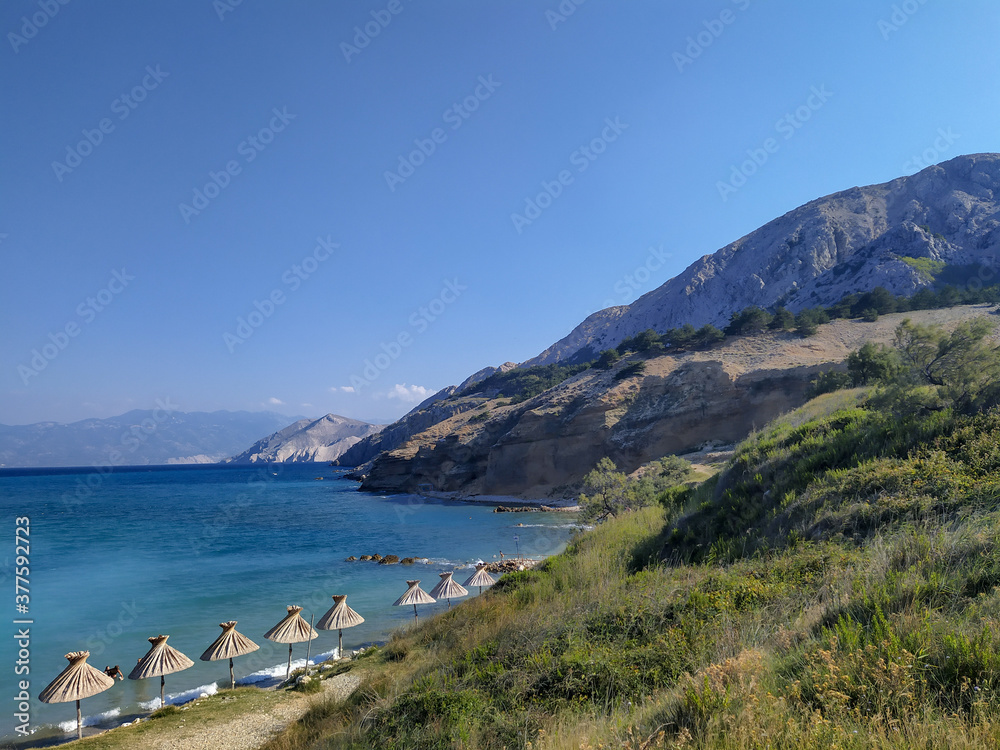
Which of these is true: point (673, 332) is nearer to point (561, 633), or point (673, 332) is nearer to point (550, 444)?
point (550, 444)

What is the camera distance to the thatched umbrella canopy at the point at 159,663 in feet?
44.7

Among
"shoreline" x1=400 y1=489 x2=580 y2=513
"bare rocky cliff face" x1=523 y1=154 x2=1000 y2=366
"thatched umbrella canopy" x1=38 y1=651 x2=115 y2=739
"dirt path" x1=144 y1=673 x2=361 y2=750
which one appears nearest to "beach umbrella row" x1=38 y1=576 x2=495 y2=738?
"thatched umbrella canopy" x1=38 y1=651 x2=115 y2=739

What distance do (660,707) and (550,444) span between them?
208 ft

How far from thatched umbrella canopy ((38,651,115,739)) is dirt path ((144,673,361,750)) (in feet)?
7.64

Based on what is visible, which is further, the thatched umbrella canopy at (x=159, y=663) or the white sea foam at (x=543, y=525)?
the white sea foam at (x=543, y=525)

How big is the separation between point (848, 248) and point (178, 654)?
12341cm

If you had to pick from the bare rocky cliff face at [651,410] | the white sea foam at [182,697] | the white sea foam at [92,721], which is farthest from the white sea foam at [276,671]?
the bare rocky cliff face at [651,410]

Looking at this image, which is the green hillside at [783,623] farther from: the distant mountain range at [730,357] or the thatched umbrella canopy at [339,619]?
the distant mountain range at [730,357]

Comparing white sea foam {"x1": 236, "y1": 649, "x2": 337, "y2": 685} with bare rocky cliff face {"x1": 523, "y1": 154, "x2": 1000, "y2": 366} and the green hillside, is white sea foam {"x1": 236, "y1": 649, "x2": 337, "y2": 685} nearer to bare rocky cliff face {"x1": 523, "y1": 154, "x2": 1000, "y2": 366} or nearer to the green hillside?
the green hillside

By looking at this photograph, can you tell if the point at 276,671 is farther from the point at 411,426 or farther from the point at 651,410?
the point at 411,426

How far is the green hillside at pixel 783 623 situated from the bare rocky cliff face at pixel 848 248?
80.4 metres

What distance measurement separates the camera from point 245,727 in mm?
12141

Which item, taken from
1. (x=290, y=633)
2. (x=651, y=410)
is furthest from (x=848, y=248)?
(x=290, y=633)

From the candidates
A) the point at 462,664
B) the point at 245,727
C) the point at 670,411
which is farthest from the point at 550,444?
the point at 462,664
